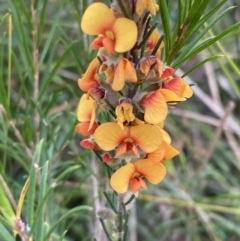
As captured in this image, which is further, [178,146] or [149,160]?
[178,146]

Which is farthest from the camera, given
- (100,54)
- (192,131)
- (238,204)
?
(192,131)

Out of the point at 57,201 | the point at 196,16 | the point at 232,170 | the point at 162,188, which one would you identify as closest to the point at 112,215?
the point at 196,16

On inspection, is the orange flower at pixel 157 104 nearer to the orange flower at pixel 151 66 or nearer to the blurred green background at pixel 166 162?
the orange flower at pixel 151 66

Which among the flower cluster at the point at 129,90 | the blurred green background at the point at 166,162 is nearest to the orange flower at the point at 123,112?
the flower cluster at the point at 129,90

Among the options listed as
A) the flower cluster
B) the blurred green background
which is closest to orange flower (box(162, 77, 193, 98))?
the flower cluster

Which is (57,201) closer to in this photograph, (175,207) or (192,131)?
(175,207)

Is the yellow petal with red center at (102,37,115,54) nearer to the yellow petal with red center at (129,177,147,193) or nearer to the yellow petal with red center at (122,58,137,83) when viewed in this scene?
the yellow petal with red center at (122,58,137,83)

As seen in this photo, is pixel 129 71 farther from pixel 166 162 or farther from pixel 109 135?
pixel 166 162

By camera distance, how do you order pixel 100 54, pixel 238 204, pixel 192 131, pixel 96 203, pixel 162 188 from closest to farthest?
pixel 100 54 < pixel 96 203 < pixel 238 204 < pixel 162 188 < pixel 192 131
